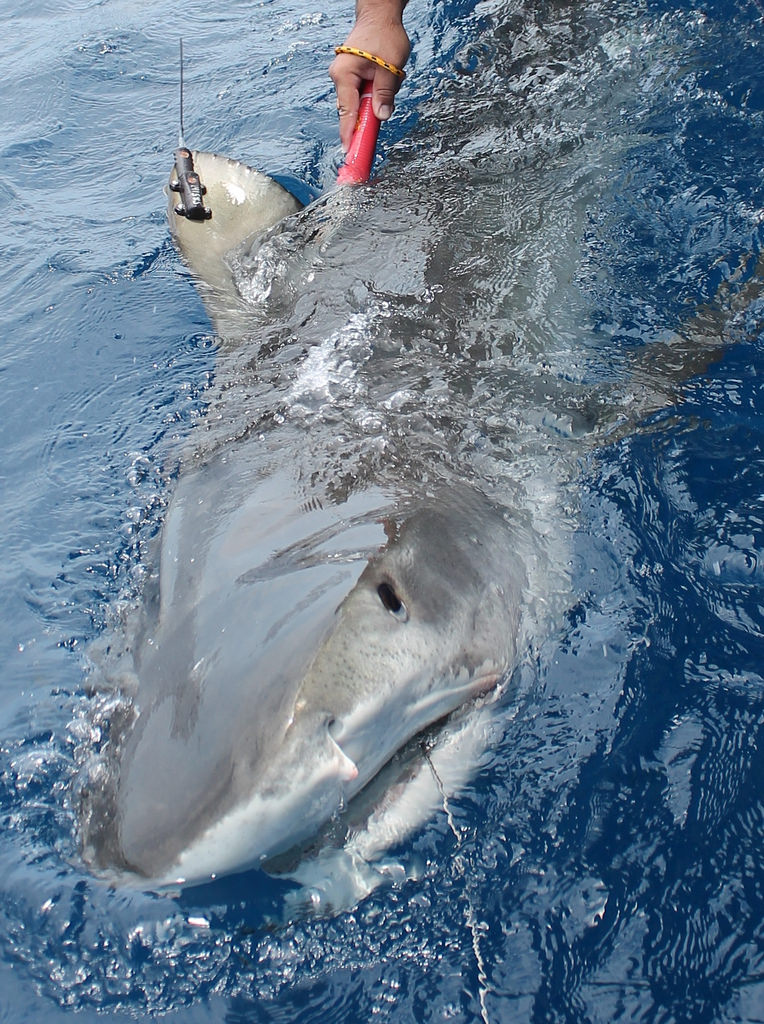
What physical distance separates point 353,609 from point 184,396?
2.30 metres

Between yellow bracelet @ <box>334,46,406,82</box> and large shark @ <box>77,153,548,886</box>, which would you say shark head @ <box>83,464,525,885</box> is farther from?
yellow bracelet @ <box>334,46,406,82</box>

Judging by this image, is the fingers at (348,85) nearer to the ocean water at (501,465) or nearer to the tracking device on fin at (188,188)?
the ocean water at (501,465)

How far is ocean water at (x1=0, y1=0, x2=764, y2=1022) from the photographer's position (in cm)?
207

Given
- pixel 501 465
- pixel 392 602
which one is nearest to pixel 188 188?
pixel 501 465

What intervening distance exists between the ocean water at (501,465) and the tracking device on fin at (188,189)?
0.43 meters

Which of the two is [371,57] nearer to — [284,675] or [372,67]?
[372,67]

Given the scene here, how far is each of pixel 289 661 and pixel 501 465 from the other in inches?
49.0

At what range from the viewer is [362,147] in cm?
414

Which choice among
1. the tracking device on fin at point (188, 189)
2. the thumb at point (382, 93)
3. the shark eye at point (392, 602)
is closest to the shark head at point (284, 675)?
the shark eye at point (392, 602)

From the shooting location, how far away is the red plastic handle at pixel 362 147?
4137mm

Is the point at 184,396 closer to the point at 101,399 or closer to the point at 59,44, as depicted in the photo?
the point at 101,399

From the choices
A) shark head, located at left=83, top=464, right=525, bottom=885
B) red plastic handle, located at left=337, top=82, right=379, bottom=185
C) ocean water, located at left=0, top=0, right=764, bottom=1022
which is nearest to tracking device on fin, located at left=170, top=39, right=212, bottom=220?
ocean water, located at left=0, top=0, right=764, bottom=1022

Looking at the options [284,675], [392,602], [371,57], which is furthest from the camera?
[371,57]

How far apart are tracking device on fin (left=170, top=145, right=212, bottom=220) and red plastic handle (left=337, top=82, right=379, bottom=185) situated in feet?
2.11
